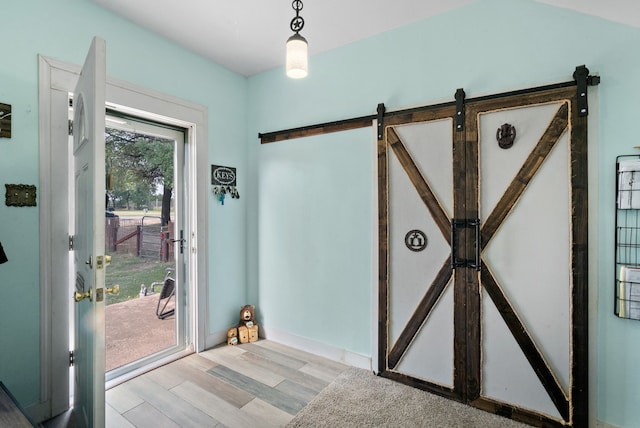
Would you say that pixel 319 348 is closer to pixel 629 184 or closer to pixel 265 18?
pixel 629 184

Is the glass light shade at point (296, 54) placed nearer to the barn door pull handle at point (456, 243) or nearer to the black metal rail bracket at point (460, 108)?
the black metal rail bracket at point (460, 108)

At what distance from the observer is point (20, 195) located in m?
1.80

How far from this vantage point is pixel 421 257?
7.45 feet

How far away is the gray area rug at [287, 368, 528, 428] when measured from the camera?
1.90 meters

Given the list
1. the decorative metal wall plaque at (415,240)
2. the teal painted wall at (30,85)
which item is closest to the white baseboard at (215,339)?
the teal painted wall at (30,85)

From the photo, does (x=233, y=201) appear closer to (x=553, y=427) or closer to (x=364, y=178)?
(x=364, y=178)

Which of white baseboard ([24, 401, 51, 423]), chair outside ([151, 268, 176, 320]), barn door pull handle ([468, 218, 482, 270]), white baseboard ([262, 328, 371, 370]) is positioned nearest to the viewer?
white baseboard ([24, 401, 51, 423])

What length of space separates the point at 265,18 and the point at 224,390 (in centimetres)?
274

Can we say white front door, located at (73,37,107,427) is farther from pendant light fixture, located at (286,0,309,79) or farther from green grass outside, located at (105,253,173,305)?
green grass outside, located at (105,253,173,305)

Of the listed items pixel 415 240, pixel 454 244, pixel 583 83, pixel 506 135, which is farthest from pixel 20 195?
pixel 583 83

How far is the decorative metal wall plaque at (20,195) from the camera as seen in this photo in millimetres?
1764

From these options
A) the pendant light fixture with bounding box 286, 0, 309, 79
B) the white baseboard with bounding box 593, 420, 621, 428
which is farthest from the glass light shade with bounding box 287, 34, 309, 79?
the white baseboard with bounding box 593, 420, 621, 428

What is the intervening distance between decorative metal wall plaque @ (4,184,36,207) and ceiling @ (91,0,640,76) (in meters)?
1.32

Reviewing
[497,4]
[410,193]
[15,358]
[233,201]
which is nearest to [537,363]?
[410,193]
